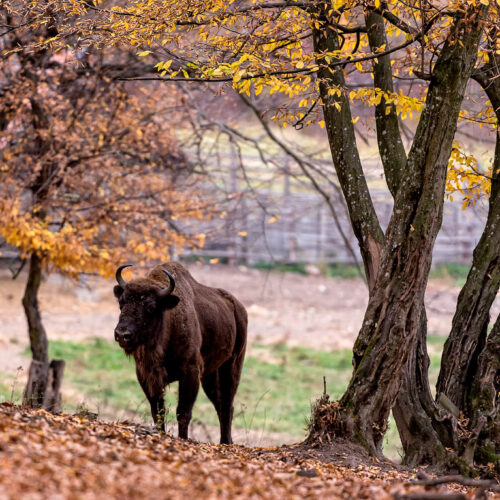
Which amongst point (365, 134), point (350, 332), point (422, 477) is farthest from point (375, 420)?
point (350, 332)

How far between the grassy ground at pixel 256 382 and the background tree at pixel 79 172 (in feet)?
11.6

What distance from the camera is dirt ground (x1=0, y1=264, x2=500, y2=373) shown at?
77.7 ft

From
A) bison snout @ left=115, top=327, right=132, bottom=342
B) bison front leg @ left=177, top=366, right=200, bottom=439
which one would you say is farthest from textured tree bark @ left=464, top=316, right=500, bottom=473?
bison snout @ left=115, top=327, right=132, bottom=342

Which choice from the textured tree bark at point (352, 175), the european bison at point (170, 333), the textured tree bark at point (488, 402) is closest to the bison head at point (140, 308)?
the european bison at point (170, 333)

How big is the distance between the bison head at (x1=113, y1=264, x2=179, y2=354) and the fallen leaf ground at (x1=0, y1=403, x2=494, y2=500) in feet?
4.72

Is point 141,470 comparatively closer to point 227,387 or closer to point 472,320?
point 472,320

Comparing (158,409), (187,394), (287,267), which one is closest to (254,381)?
(158,409)

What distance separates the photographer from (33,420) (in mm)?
6297

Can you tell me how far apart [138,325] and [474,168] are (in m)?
4.50

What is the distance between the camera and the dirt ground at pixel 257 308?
77.7 ft

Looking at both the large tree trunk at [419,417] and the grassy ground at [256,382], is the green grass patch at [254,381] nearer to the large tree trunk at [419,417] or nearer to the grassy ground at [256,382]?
the grassy ground at [256,382]

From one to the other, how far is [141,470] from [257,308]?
882 inches

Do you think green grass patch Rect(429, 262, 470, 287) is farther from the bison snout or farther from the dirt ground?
the bison snout

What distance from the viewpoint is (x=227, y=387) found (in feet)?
36.9
